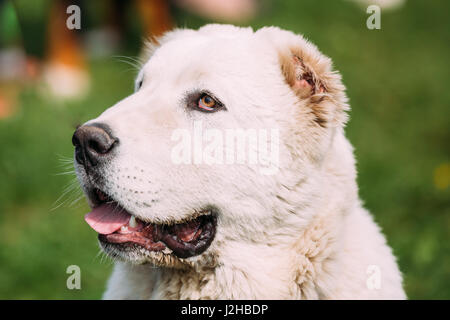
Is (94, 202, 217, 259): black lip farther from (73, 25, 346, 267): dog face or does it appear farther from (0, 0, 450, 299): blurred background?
(0, 0, 450, 299): blurred background

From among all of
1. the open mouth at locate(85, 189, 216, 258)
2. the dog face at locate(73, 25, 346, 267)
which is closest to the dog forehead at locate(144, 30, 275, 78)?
the dog face at locate(73, 25, 346, 267)

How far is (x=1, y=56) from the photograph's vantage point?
711 centimetres

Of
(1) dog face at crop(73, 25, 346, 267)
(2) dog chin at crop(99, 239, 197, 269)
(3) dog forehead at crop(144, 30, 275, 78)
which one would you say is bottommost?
(2) dog chin at crop(99, 239, 197, 269)

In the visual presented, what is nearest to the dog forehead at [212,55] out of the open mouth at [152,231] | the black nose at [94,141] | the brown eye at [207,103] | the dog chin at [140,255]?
the brown eye at [207,103]

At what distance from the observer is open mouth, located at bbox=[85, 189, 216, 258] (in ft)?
8.75

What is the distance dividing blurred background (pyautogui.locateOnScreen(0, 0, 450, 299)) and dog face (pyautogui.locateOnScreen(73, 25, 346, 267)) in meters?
0.47

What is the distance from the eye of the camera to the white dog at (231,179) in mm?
2590

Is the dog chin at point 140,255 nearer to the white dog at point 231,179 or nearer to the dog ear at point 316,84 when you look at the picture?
the white dog at point 231,179

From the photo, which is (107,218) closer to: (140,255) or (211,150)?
(140,255)

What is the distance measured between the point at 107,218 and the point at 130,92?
5.66m

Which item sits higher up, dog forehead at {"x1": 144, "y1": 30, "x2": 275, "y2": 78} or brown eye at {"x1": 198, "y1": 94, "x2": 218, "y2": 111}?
dog forehead at {"x1": 144, "y1": 30, "x2": 275, "y2": 78}

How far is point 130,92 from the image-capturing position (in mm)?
8180

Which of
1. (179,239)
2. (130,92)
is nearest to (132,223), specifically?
(179,239)
